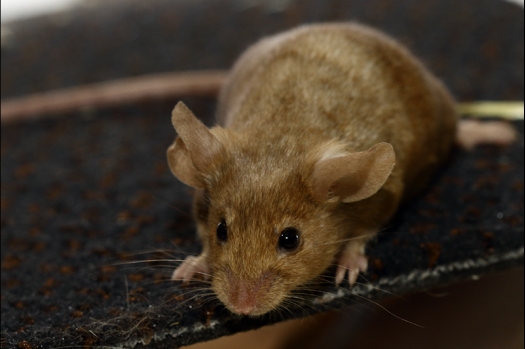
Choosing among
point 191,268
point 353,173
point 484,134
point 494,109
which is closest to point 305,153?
point 353,173

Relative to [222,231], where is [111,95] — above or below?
above

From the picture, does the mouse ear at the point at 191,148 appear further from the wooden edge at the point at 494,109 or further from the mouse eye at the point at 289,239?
the wooden edge at the point at 494,109

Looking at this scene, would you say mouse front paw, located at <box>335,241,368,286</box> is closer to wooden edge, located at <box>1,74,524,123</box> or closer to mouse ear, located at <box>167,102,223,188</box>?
mouse ear, located at <box>167,102,223,188</box>

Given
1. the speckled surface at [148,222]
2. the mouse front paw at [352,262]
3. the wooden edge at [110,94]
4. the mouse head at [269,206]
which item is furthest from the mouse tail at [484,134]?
the wooden edge at [110,94]

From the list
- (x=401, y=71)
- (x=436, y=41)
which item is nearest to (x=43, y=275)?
(x=401, y=71)

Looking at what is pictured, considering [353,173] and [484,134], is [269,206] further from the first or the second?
[484,134]

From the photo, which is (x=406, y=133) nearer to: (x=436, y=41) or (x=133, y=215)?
(x=133, y=215)
